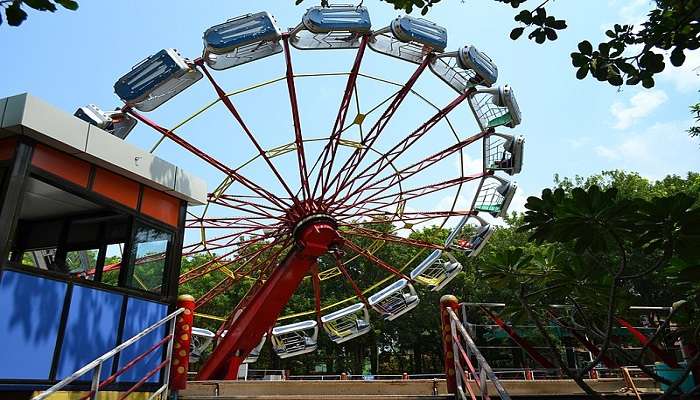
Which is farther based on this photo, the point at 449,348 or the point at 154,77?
the point at 154,77

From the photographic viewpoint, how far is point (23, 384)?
5.00 m

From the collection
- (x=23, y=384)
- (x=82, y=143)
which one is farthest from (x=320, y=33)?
(x=23, y=384)

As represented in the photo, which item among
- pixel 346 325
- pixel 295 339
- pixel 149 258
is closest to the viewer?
pixel 149 258

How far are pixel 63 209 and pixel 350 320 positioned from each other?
10.2 m

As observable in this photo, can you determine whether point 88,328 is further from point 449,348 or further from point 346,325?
point 346,325

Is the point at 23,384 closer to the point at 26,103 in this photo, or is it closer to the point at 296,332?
the point at 26,103

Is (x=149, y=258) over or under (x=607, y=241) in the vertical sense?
over

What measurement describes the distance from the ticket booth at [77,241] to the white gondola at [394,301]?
27.5ft

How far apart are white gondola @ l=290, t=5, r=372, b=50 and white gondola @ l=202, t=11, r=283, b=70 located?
54 cm

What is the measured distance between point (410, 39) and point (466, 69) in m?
1.70

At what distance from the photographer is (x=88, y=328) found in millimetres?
5762

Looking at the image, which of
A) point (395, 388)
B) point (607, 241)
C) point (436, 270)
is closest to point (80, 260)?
point (395, 388)

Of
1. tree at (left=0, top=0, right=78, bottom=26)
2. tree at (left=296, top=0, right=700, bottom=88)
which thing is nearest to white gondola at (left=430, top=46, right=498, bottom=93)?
tree at (left=296, top=0, right=700, bottom=88)

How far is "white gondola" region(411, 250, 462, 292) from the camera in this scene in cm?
1469
